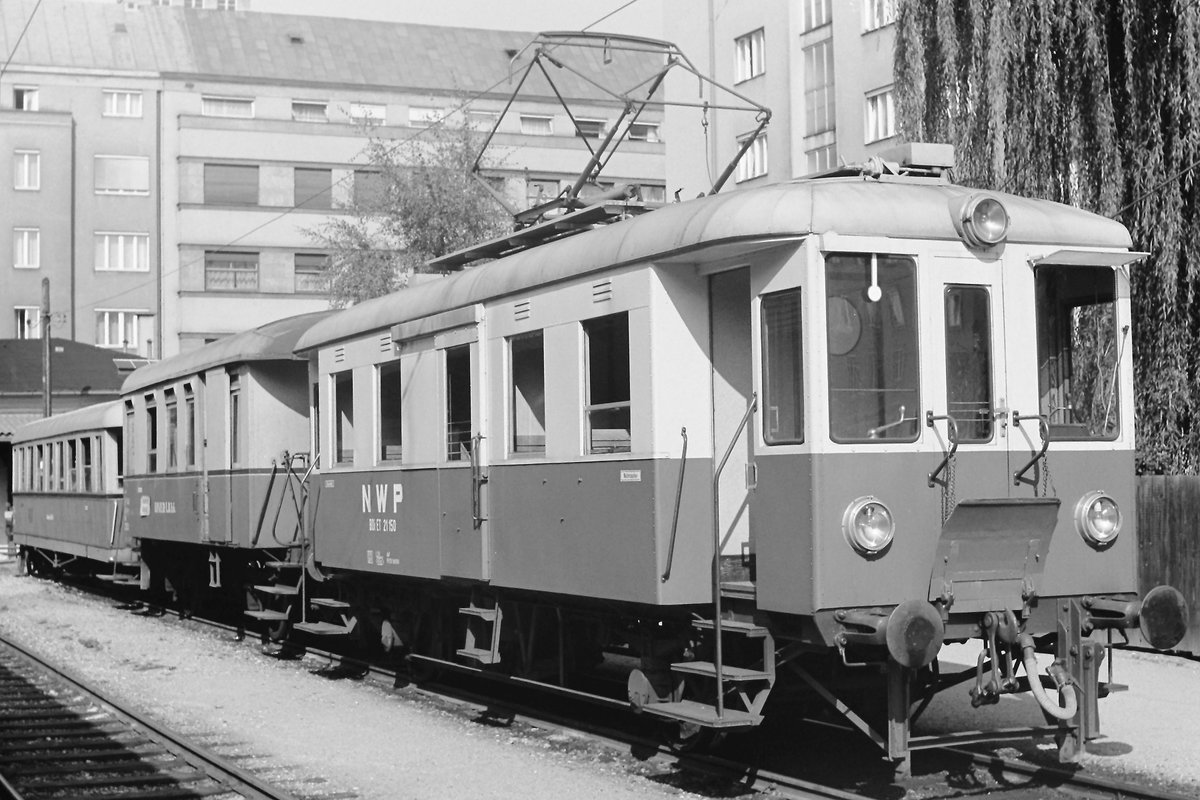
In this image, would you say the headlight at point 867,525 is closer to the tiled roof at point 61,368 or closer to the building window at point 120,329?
the tiled roof at point 61,368

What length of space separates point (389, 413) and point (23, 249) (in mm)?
48151

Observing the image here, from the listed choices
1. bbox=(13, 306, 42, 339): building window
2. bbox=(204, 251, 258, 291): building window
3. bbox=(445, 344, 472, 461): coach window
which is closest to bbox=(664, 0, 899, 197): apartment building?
bbox=(445, 344, 472, 461): coach window

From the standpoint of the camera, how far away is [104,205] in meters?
57.4

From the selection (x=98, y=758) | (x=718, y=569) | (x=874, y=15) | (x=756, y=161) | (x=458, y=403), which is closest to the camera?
(x=718, y=569)

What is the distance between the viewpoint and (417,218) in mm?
33875

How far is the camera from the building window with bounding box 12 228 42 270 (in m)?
57.0

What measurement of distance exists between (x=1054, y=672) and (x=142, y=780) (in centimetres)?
559

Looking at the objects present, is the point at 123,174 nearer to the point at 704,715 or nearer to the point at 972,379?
the point at 704,715

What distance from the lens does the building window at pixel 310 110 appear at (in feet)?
188

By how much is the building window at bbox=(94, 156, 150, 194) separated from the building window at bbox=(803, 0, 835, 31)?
1191 inches

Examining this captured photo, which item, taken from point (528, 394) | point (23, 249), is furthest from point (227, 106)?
point (528, 394)

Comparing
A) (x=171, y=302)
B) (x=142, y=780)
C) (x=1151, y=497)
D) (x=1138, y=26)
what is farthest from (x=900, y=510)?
(x=171, y=302)

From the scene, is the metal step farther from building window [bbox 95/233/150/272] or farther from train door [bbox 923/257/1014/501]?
building window [bbox 95/233/150/272]

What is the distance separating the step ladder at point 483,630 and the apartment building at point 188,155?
43357 millimetres
